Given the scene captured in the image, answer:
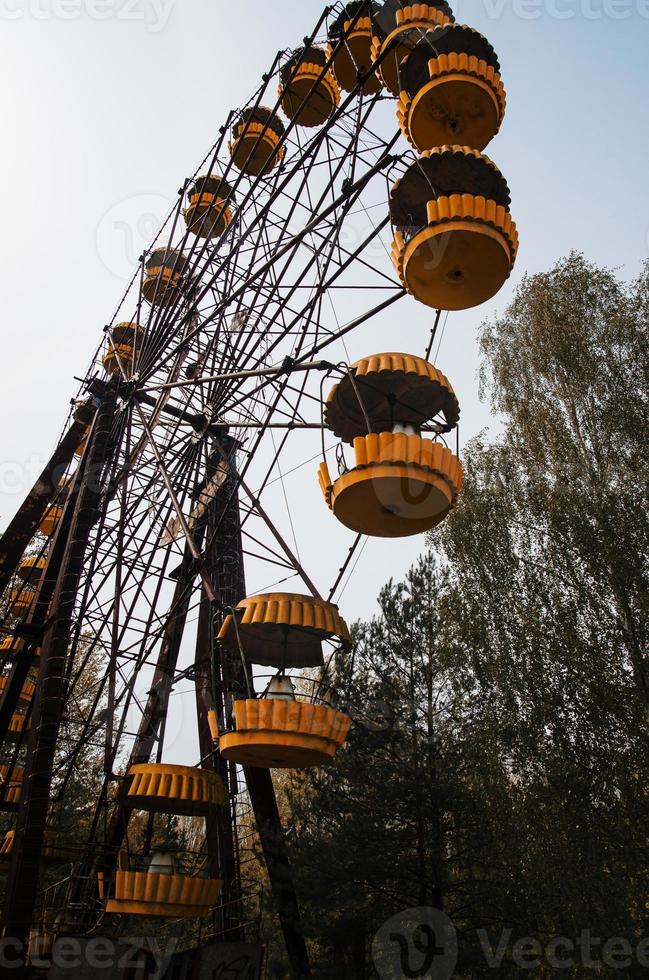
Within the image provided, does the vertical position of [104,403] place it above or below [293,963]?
above

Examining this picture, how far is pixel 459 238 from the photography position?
7.02 m

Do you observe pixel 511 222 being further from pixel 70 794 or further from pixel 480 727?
pixel 70 794

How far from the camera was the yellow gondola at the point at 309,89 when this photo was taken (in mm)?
13867

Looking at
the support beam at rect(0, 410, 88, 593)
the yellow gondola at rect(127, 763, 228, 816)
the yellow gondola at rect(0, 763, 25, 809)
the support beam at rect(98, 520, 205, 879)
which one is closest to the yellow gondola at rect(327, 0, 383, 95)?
the support beam at rect(98, 520, 205, 879)

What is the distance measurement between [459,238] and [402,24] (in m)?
4.21

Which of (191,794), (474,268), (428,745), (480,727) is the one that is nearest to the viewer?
(474,268)

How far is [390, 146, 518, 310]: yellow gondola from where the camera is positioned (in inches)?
277

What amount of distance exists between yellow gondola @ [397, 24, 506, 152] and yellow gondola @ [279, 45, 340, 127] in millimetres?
5366

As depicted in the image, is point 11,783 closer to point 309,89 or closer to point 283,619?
point 283,619

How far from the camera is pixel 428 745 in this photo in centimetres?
1342

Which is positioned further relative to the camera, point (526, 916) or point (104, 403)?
point (104, 403)

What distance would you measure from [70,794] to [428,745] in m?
11.1

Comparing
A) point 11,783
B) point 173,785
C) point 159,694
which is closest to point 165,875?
point 173,785

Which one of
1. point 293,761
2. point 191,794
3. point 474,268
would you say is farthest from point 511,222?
point 191,794
